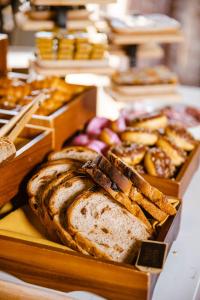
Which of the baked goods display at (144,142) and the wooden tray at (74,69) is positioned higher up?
the wooden tray at (74,69)

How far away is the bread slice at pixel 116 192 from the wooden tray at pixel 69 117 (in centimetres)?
57

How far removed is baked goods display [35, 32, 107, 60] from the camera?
2.41 meters

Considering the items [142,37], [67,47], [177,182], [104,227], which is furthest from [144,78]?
[104,227]

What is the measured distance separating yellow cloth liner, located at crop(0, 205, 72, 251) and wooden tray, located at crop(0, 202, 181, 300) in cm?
5

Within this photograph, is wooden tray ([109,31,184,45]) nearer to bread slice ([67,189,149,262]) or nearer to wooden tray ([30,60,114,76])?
wooden tray ([30,60,114,76])

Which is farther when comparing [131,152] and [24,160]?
[131,152]

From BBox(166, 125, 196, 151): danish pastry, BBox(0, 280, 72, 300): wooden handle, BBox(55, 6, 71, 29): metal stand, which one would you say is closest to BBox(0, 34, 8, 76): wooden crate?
BBox(55, 6, 71, 29): metal stand

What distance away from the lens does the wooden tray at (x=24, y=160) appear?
1529mm

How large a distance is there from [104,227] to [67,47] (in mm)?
1361

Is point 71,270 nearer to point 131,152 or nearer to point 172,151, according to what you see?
point 131,152

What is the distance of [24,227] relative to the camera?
1.50m

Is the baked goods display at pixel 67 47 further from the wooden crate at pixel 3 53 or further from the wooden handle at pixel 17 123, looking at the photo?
the wooden handle at pixel 17 123

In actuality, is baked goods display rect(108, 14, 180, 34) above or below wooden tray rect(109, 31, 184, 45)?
above

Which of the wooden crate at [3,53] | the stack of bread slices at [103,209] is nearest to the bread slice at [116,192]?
the stack of bread slices at [103,209]
